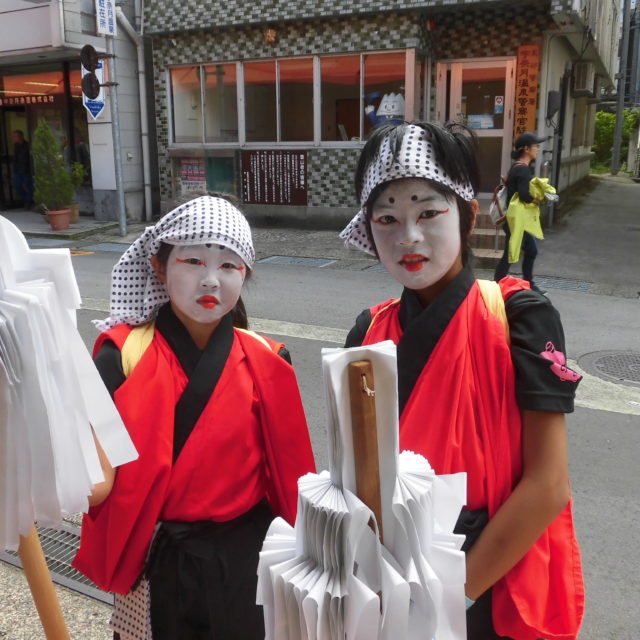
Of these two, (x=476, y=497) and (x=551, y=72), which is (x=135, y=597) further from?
(x=551, y=72)

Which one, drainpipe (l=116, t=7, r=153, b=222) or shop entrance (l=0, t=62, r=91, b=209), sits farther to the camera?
shop entrance (l=0, t=62, r=91, b=209)

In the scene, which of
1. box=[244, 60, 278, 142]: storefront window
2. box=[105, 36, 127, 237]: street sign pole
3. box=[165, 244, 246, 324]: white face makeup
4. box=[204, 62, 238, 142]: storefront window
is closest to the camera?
box=[165, 244, 246, 324]: white face makeup

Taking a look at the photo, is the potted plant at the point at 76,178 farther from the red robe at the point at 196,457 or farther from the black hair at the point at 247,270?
the red robe at the point at 196,457

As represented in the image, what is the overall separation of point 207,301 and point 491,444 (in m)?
0.85

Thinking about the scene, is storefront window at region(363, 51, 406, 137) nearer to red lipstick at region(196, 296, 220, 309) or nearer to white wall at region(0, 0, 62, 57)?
white wall at region(0, 0, 62, 57)

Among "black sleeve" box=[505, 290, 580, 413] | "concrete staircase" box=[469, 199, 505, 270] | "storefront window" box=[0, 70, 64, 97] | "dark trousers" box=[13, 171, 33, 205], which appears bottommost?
"concrete staircase" box=[469, 199, 505, 270]

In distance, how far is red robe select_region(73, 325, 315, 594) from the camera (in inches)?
66.2

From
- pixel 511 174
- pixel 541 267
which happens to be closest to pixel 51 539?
pixel 511 174

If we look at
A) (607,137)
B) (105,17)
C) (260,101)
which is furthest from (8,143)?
(607,137)

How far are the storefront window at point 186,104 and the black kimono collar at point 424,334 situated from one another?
1354cm

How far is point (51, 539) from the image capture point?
132 inches

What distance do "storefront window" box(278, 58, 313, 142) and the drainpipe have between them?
3.05 metres

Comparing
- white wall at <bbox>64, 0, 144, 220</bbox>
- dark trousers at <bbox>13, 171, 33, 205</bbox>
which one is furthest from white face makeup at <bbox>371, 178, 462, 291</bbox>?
dark trousers at <bbox>13, 171, 33, 205</bbox>

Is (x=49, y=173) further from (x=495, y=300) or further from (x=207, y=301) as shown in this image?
(x=495, y=300)
